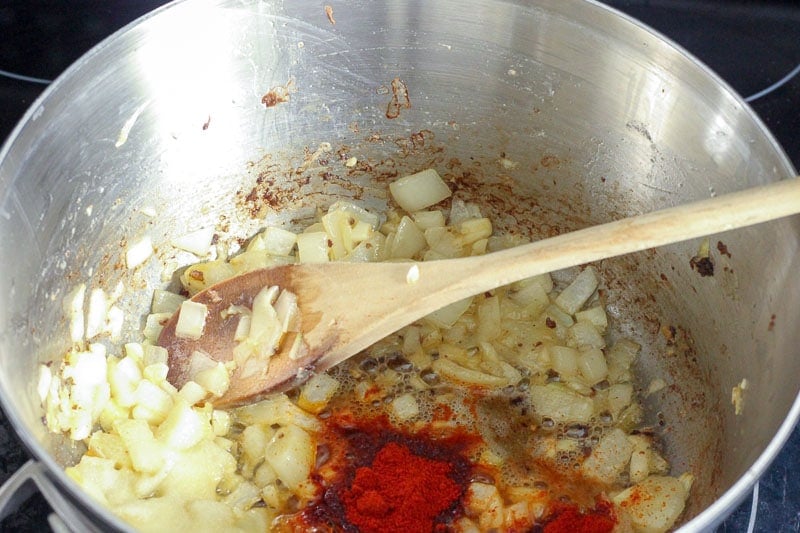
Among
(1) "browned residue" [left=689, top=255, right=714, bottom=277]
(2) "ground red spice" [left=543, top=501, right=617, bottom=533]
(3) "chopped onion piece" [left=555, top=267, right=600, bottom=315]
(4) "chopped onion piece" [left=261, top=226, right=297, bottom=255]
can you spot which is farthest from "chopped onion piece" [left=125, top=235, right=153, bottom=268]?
(1) "browned residue" [left=689, top=255, right=714, bottom=277]

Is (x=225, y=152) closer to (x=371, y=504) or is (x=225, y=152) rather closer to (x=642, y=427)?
(x=371, y=504)

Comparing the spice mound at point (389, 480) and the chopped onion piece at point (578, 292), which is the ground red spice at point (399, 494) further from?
the chopped onion piece at point (578, 292)

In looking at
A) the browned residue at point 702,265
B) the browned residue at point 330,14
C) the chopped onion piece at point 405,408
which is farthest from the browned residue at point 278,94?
the browned residue at point 702,265

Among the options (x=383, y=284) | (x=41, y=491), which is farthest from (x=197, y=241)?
(x=41, y=491)

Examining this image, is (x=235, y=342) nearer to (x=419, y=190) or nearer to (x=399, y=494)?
(x=399, y=494)

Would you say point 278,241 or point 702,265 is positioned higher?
point 702,265

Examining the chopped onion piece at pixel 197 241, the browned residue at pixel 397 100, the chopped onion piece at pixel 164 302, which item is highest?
the browned residue at pixel 397 100
